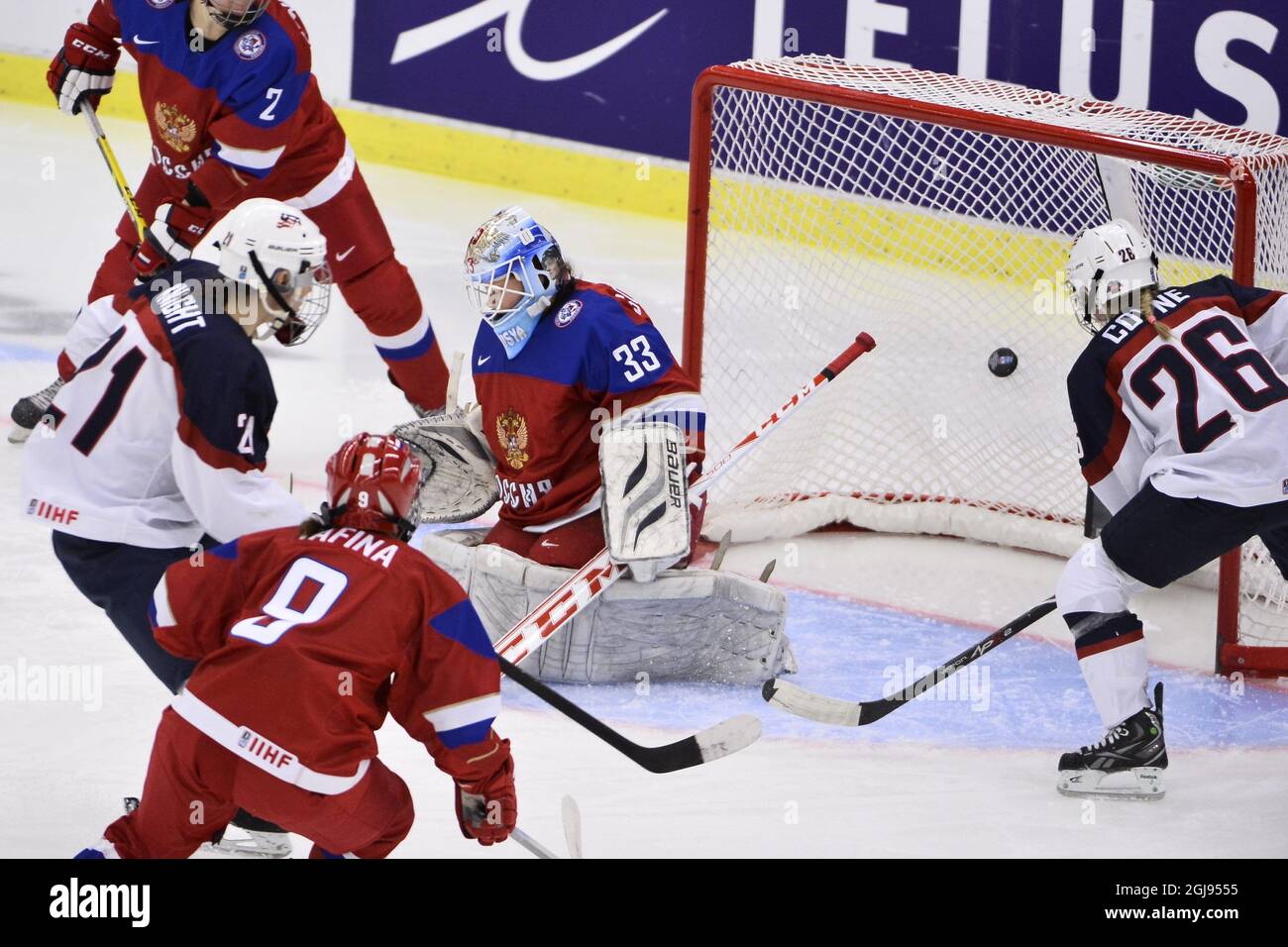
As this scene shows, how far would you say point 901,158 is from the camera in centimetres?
598

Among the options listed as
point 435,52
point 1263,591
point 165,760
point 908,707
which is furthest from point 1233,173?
point 435,52

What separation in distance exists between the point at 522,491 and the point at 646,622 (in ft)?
1.20

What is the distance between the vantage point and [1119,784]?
336 cm

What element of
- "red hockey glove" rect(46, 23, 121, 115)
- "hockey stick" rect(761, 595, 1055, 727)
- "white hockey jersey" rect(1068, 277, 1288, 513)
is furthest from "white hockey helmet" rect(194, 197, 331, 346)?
"red hockey glove" rect(46, 23, 121, 115)

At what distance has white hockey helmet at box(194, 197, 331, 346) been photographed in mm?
2934

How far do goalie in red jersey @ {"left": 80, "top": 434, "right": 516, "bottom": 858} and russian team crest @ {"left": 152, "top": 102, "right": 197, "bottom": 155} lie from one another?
213cm

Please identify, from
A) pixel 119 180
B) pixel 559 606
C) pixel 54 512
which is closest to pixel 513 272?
pixel 559 606

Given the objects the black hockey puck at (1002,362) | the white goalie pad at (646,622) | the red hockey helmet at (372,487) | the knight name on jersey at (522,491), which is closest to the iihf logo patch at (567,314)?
the knight name on jersey at (522,491)

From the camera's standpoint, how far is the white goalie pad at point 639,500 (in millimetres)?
3561

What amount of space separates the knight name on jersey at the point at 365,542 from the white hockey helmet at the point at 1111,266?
1.47m

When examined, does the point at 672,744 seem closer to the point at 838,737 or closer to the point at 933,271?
the point at 838,737

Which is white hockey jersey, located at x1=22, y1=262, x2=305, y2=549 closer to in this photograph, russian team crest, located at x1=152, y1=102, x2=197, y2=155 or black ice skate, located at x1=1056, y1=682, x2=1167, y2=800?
black ice skate, located at x1=1056, y1=682, x2=1167, y2=800

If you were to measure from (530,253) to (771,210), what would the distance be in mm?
1685
